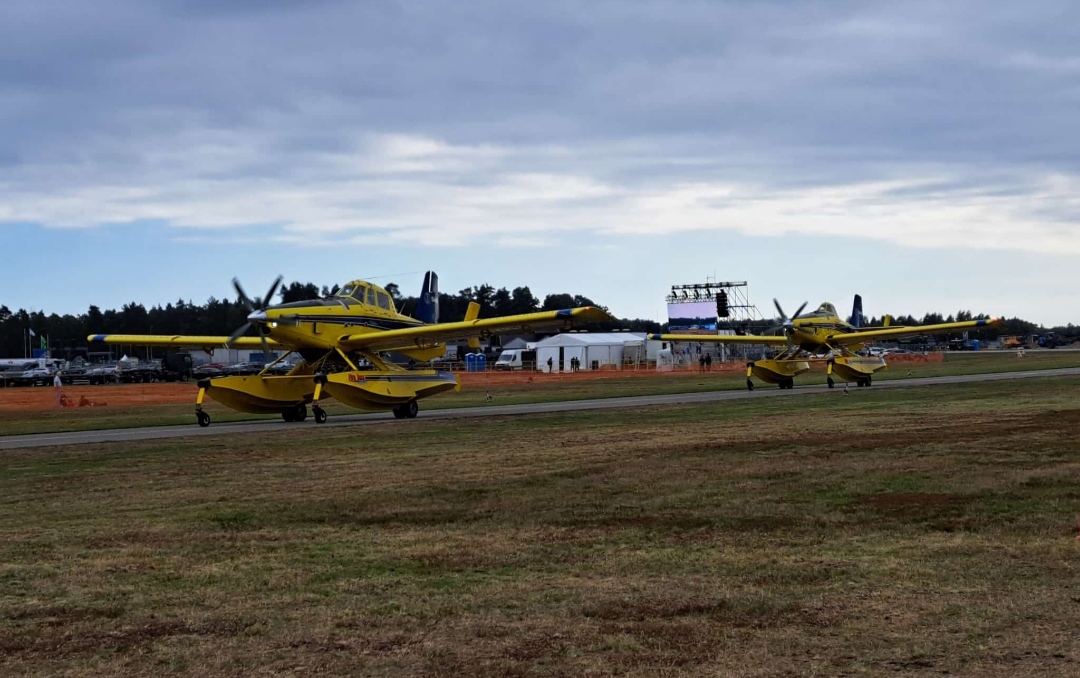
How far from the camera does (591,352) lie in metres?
89.9

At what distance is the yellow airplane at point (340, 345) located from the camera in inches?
1146

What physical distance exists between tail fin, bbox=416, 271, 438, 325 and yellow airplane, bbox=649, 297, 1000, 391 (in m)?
12.3

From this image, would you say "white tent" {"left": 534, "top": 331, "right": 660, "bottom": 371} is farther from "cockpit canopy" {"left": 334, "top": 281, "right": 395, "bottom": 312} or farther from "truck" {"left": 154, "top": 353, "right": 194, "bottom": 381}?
"cockpit canopy" {"left": 334, "top": 281, "right": 395, "bottom": 312}

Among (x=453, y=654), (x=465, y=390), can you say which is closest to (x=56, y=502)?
(x=453, y=654)

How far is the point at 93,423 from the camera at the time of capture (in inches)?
1259

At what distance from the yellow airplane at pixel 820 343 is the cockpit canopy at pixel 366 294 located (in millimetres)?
16181

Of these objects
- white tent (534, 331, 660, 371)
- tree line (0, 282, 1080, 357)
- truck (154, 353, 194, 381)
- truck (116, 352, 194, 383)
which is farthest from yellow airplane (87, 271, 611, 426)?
tree line (0, 282, 1080, 357)

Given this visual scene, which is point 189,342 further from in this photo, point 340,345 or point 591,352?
point 591,352

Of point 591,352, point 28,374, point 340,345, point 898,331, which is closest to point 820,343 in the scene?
point 898,331

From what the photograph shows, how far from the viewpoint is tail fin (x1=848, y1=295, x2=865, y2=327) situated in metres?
62.6

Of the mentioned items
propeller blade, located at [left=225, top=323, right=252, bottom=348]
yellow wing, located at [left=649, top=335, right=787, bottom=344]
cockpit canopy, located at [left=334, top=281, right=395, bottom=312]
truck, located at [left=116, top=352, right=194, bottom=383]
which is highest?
cockpit canopy, located at [left=334, top=281, right=395, bottom=312]

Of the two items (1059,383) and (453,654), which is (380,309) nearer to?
(1059,383)

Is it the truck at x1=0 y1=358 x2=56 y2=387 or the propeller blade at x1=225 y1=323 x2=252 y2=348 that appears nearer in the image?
the propeller blade at x1=225 y1=323 x2=252 y2=348

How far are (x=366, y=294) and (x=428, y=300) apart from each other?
5506mm
